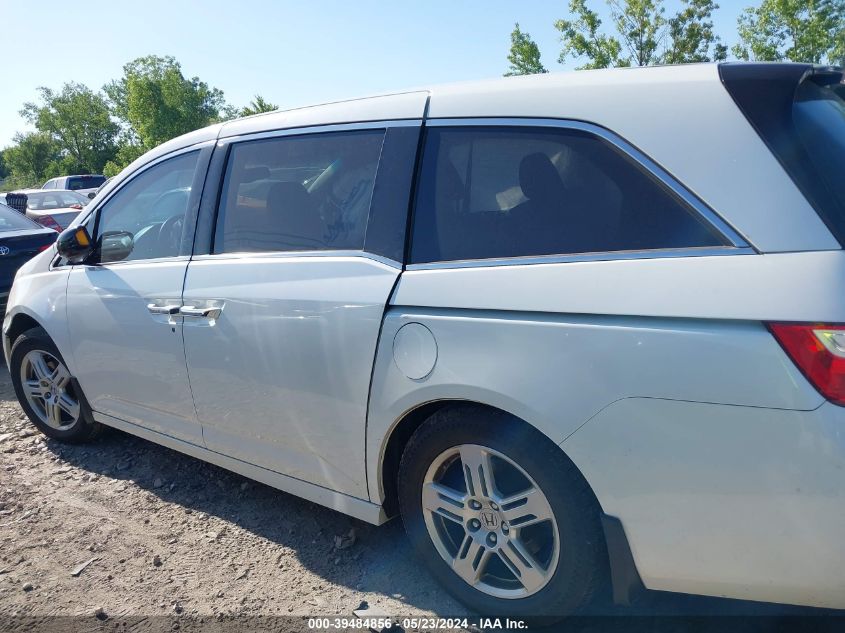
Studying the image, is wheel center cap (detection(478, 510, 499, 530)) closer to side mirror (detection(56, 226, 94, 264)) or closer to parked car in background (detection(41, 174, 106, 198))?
side mirror (detection(56, 226, 94, 264))

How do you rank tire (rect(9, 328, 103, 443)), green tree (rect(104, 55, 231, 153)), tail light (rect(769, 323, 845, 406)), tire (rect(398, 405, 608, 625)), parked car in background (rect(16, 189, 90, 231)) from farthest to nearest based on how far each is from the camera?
green tree (rect(104, 55, 231, 153))
parked car in background (rect(16, 189, 90, 231))
tire (rect(9, 328, 103, 443))
tire (rect(398, 405, 608, 625))
tail light (rect(769, 323, 845, 406))

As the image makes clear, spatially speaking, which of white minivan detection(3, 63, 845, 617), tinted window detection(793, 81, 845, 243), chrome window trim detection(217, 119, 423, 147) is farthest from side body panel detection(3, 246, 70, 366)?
tinted window detection(793, 81, 845, 243)

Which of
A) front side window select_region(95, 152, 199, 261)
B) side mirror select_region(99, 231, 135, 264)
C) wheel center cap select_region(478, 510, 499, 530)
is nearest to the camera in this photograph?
wheel center cap select_region(478, 510, 499, 530)

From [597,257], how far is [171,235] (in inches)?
89.7

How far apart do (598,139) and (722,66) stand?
420mm

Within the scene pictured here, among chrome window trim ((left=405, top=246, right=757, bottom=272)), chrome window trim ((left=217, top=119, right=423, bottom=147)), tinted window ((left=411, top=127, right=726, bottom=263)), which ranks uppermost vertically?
chrome window trim ((left=217, top=119, right=423, bottom=147))

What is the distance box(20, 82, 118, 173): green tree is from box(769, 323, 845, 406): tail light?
6456 cm

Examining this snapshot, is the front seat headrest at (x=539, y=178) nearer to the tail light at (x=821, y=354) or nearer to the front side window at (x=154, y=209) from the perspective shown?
the tail light at (x=821, y=354)

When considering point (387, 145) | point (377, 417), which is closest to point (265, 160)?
point (387, 145)

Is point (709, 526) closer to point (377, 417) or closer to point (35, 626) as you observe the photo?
point (377, 417)

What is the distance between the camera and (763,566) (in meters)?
1.73

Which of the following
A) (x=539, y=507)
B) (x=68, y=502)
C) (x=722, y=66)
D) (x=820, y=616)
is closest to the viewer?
(x=722, y=66)

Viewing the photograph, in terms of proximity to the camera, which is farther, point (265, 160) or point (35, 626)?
point (265, 160)

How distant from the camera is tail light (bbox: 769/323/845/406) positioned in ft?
5.11
